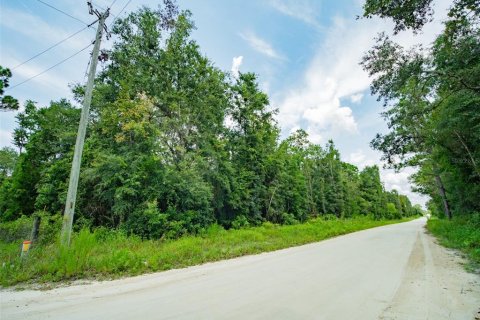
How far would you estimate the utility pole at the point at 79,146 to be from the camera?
276 inches

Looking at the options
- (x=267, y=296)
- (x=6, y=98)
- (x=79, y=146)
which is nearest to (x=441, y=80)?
(x=267, y=296)

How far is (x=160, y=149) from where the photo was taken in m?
13.5

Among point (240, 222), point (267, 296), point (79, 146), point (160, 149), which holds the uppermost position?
point (160, 149)

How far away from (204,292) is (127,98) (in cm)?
1195

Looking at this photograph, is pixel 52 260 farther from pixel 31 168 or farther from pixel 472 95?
pixel 31 168

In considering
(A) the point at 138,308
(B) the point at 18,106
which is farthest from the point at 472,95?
(B) the point at 18,106

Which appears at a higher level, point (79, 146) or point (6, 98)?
point (6, 98)

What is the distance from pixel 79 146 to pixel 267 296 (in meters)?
7.29

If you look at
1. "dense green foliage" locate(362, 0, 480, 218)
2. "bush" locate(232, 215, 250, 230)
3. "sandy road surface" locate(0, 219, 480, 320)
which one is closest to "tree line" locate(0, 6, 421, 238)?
"bush" locate(232, 215, 250, 230)

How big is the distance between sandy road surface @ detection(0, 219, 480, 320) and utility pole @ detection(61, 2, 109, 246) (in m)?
2.48

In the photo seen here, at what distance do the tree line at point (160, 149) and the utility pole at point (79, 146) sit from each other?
4.08 m

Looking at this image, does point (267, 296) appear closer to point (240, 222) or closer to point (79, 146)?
point (79, 146)

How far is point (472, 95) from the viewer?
912 cm

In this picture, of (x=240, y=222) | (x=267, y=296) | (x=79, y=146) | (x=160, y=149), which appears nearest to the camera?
(x=267, y=296)
